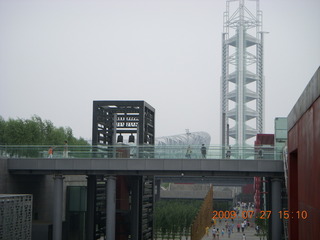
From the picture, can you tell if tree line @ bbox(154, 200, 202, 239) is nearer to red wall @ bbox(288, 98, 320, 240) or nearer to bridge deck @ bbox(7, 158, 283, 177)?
bridge deck @ bbox(7, 158, 283, 177)

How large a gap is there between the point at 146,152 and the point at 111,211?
448 cm

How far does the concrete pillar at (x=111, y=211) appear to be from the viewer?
37.7m

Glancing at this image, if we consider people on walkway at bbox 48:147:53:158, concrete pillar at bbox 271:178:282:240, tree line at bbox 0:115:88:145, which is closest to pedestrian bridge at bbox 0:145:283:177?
people on walkway at bbox 48:147:53:158

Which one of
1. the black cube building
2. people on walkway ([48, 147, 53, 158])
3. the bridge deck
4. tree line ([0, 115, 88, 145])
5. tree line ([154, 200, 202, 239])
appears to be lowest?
tree line ([154, 200, 202, 239])

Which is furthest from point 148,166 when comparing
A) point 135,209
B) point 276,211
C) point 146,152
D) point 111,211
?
point 276,211

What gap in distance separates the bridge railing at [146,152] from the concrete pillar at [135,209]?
198 inches

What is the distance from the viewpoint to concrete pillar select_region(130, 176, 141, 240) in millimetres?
42156

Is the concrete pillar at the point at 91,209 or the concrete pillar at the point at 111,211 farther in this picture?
the concrete pillar at the point at 91,209

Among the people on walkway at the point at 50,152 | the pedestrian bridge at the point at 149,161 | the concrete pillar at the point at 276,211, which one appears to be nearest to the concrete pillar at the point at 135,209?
the pedestrian bridge at the point at 149,161

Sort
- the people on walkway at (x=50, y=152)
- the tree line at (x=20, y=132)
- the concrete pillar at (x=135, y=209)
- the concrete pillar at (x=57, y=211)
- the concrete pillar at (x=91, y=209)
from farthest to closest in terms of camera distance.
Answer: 1. the tree line at (x=20, y=132)
2. the concrete pillar at (x=135, y=209)
3. the concrete pillar at (x=91, y=209)
4. the people on walkway at (x=50, y=152)
5. the concrete pillar at (x=57, y=211)

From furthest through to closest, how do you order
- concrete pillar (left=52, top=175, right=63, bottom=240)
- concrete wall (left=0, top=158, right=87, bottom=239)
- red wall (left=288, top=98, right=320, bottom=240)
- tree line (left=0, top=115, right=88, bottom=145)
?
tree line (left=0, top=115, right=88, bottom=145), concrete pillar (left=52, top=175, right=63, bottom=240), concrete wall (left=0, top=158, right=87, bottom=239), red wall (left=288, top=98, right=320, bottom=240)

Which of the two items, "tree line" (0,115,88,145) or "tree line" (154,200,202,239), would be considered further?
"tree line" (0,115,88,145)

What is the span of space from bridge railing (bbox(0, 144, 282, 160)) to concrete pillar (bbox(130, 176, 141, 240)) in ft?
16.5

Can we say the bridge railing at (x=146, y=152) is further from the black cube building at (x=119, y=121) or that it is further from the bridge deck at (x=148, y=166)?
the black cube building at (x=119, y=121)
